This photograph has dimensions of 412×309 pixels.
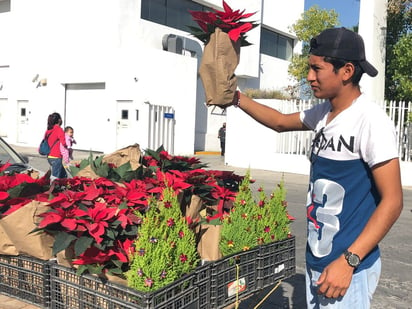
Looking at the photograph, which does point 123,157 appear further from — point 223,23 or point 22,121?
point 22,121

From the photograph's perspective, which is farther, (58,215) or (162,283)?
(58,215)

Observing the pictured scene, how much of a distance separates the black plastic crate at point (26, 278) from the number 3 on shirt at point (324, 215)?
1.49 metres

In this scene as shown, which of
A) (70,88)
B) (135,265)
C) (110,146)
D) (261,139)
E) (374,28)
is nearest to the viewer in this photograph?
(135,265)

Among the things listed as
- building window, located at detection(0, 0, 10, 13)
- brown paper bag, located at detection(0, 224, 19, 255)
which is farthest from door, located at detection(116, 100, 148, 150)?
brown paper bag, located at detection(0, 224, 19, 255)

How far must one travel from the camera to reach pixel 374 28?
47.3ft

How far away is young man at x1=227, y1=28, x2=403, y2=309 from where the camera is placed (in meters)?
1.88

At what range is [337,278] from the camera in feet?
6.38

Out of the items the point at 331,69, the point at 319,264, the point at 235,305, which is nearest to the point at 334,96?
the point at 331,69

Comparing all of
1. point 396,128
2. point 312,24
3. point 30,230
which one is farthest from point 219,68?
point 312,24

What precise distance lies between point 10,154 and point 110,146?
573 inches

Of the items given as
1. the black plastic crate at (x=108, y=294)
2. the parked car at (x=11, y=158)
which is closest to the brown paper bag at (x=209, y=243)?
the black plastic crate at (x=108, y=294)

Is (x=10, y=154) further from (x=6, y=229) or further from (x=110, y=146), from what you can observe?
(x=110, y=146)

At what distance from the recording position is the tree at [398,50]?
14086 millimetres

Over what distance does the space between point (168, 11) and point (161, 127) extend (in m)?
6.08
